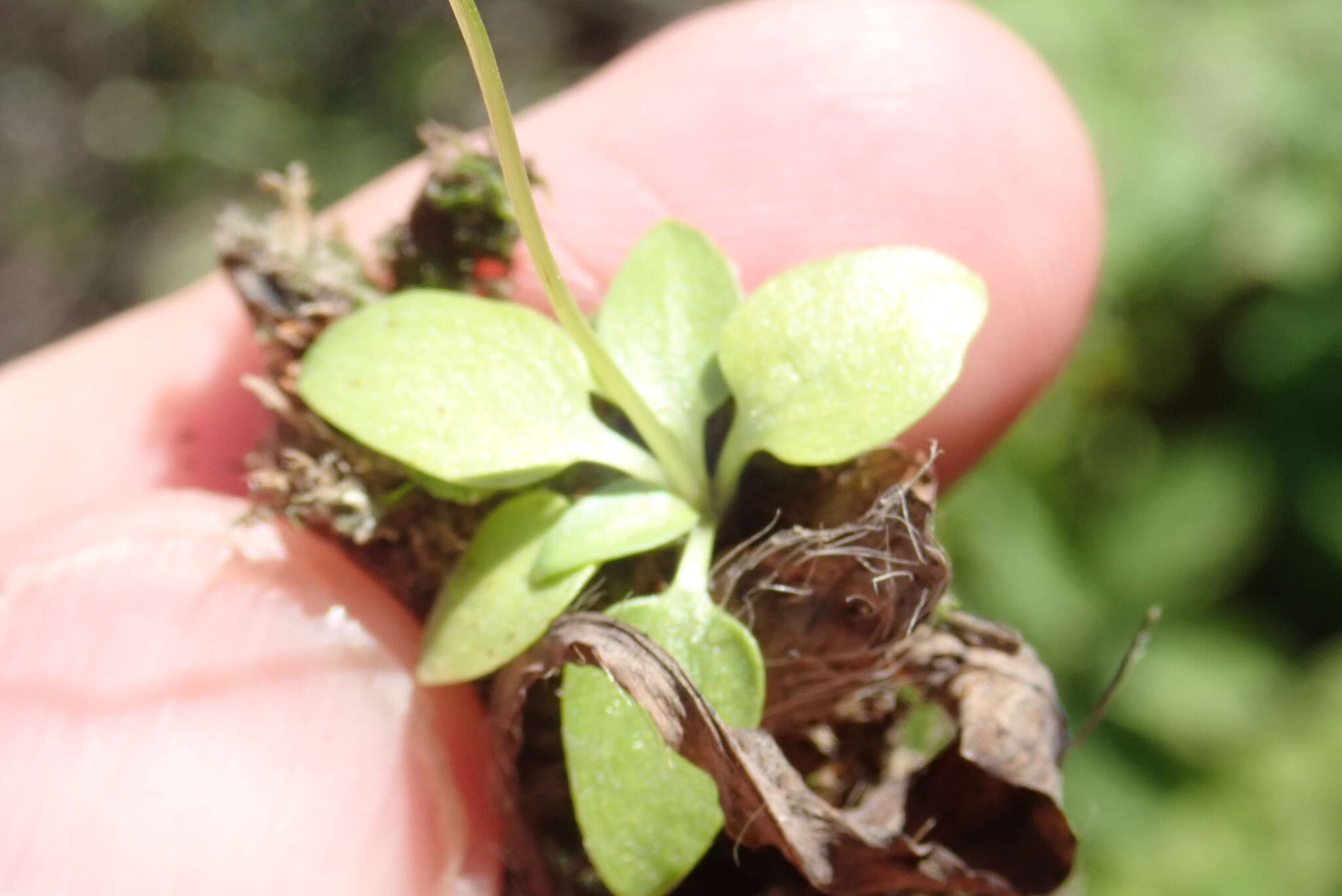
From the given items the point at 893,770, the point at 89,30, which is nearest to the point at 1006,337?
the point at 893,770

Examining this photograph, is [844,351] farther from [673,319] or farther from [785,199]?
[785,199]

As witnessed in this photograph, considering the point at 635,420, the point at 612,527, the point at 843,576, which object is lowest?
the point at 843,576

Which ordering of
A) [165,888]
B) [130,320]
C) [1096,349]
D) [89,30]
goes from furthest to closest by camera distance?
[89,30] → [1096,349] → [130,320] → [165,888]

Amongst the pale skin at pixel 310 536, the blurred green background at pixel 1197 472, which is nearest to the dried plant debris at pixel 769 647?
the pale skin at pixel 310 536

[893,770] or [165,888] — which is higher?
[165,888]

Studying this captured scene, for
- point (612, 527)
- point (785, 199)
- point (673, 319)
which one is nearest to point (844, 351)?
point (673, 319)

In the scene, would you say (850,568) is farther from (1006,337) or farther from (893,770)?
(1006,337)

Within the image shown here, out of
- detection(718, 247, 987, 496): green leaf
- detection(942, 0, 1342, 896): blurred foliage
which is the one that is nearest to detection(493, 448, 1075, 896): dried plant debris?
detection(718, 247, 987, 496): green leaf

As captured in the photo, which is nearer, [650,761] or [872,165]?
[650,761]
